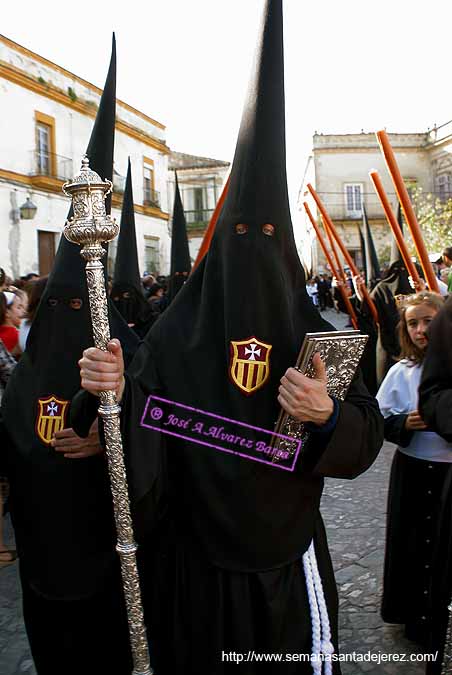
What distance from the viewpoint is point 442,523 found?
2.57 metres

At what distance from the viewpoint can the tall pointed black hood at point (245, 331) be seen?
194 centimetres

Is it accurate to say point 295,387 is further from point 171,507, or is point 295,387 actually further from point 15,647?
point 15,647

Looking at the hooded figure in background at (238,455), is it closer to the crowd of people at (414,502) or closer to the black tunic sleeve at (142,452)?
the black tunic sleeve at (142,452)

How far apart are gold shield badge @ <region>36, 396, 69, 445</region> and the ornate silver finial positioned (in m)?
0.92

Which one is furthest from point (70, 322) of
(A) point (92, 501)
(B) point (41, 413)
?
(A) point (92, 501)

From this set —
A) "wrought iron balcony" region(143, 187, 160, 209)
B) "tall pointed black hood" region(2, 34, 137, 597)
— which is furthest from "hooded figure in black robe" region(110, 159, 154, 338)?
"wrought iron balcony" region(143, 187, 160, 209)

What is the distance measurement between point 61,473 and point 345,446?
1.16 meters

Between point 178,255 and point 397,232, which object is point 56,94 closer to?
point 178,255

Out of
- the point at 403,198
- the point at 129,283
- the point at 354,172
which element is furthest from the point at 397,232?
the point at 354,172

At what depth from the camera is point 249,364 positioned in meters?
1.94

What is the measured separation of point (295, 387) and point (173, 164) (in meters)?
34.4

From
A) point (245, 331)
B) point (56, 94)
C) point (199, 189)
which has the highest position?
point (56, 94)

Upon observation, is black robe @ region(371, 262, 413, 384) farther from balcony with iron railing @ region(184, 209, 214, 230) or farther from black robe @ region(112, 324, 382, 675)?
balcony with iron railing @ region(184, 209, 214, 230)

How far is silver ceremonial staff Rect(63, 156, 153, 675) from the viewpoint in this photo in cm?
166
